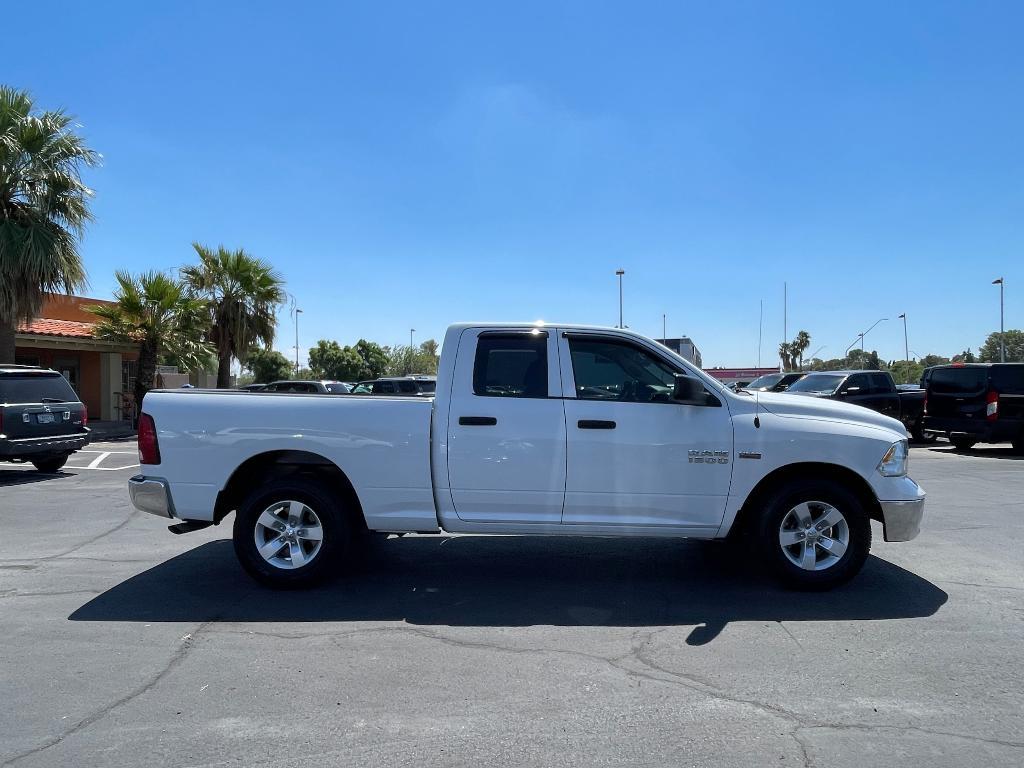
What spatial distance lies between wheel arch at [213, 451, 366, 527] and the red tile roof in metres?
17.4

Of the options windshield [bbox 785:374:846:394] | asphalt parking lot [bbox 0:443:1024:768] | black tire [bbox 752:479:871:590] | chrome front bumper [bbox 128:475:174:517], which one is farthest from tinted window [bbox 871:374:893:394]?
chrome front bumper [bbox 128:475:174:517]

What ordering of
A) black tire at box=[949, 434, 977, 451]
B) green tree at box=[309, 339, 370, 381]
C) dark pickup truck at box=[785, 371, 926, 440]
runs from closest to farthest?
black tire at box=[949, 434, 977, 451] < dark pickup truck at box=[785, 371, 926, 440] < green tree at box=[309, 339, 370, 381]

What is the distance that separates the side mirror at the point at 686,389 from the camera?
5457 millimetres

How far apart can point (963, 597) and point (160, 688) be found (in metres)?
5.56

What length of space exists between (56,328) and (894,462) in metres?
24.9

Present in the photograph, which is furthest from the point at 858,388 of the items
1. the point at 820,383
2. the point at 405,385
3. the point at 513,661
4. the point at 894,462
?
the point at 513,661

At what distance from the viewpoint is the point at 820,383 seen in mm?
17594

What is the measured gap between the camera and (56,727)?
142 inches

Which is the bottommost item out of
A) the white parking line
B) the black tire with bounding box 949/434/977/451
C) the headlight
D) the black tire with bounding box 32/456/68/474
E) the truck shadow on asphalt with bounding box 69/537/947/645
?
the truck shadow on asphalt with bounding box 69/537/947/645

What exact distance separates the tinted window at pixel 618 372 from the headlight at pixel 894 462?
1685 mm

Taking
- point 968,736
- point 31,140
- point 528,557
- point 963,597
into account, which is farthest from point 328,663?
point 31,140

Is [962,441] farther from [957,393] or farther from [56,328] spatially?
[56,328]

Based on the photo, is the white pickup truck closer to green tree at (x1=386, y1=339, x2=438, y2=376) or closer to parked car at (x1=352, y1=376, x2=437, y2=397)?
parked car at (x1=352, y1=376, x2=437, y2=397)

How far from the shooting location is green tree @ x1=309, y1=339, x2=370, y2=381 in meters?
58.4
